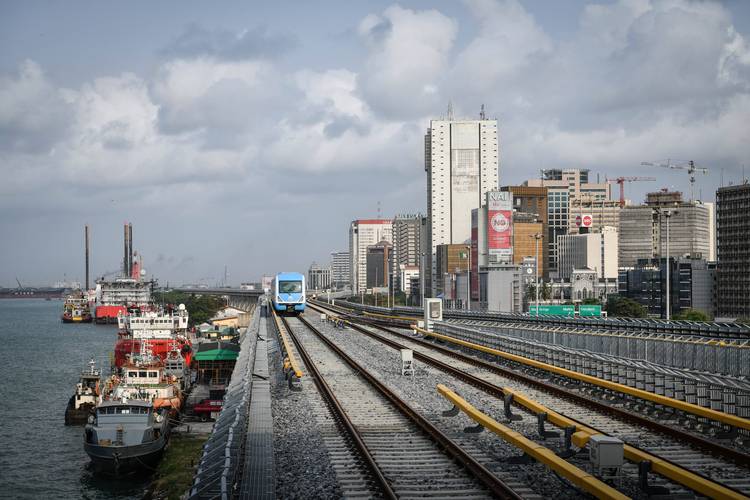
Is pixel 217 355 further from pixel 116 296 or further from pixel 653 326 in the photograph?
pixel 116 296

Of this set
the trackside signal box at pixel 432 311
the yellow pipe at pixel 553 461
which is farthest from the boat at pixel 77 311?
the yellow pipe at pixel 553 461

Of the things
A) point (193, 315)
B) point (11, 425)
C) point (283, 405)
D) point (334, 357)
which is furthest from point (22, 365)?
point (193, 315)

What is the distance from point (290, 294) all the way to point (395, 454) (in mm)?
57227

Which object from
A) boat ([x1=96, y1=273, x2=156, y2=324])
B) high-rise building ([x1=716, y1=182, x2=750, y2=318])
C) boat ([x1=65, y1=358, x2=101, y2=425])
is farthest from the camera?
boat ([x1=96, y1=273, x2=156, y2=324])

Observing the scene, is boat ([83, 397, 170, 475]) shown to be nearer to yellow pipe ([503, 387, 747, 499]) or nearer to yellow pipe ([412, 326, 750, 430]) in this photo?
yellow pipe ([412, 326, 750, 430])

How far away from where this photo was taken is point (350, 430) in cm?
1728

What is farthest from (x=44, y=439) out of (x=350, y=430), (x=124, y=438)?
(x=350, y=430)

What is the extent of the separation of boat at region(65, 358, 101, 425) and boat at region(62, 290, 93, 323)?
442 ft

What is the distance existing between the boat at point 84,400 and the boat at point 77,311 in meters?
135

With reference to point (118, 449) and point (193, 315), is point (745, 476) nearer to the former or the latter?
point (118, 449)

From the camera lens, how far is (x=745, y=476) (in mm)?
13109

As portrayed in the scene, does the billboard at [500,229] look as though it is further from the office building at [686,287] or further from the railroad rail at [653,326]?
the railroad rail at [653,326]

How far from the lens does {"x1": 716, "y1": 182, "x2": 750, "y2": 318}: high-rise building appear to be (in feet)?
447

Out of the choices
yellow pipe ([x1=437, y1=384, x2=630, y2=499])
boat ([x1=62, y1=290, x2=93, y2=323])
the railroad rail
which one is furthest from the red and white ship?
boat ([x1=62, y1=290, x2=93, y2=323])
